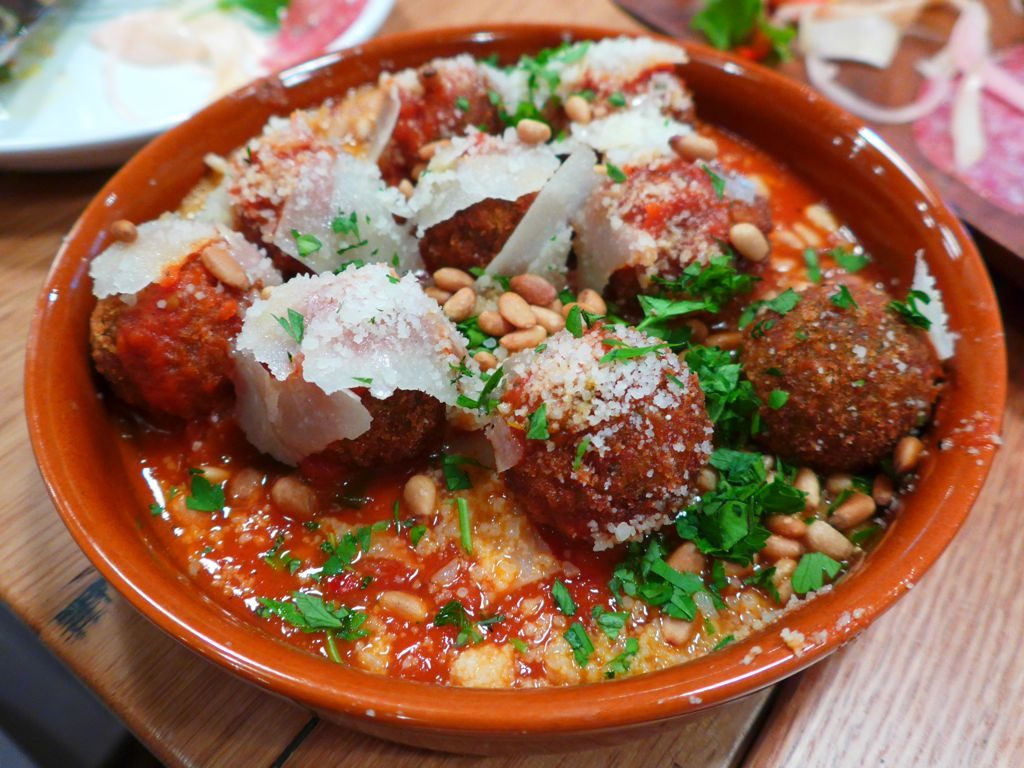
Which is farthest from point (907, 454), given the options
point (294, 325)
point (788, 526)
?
point (294, 325)

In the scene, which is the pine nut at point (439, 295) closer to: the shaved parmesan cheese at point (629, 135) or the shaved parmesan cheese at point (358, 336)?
the shaved parmesan cheese at point (358, 336)

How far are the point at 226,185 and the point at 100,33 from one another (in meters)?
1.81

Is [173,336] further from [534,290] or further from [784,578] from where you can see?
[784,578]

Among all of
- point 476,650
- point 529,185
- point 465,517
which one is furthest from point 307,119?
point 476,650

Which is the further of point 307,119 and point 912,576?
point 307,119

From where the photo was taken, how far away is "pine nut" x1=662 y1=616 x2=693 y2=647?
1611 millimetres

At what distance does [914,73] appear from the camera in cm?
334

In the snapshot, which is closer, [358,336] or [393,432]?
[358,336]

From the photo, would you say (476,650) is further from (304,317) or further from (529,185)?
(529,185)

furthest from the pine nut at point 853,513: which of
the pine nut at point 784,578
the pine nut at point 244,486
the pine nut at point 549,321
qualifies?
the pine nut at point 244,486

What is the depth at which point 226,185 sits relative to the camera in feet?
6.88

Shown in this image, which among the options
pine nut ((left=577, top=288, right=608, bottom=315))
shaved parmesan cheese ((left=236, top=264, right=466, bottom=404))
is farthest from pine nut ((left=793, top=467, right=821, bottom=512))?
shaved parmesan cheese ((left=236, top=264, right=466, bottom=404))

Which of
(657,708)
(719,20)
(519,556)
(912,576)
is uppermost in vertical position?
(719,20)

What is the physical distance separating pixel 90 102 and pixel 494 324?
2142mm
